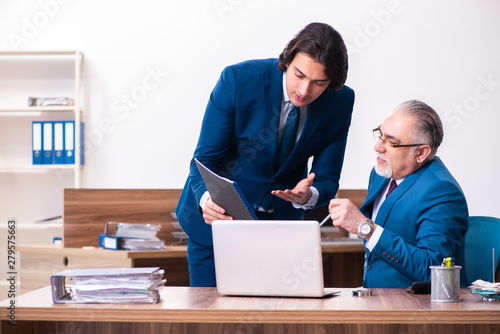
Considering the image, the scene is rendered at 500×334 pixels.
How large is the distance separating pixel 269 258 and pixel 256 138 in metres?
0.59

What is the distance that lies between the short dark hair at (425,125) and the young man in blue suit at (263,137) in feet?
0.75

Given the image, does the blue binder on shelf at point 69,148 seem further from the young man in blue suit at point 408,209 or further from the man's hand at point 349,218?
the man's hand at point 349,218

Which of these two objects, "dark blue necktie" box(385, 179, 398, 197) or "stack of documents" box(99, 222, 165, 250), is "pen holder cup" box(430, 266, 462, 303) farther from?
"stack of documents" box(99, 222, 165, 250)

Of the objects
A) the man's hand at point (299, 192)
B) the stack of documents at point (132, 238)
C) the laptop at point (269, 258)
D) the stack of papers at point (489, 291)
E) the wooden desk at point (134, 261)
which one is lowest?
the wooden desk at point (134, 261)

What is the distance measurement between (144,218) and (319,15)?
7.49 feet

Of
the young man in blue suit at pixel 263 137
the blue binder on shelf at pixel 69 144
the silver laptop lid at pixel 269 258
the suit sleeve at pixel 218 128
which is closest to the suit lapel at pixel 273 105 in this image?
the young man in blue suit at pixel 263 137

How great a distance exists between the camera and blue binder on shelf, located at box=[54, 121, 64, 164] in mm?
4438

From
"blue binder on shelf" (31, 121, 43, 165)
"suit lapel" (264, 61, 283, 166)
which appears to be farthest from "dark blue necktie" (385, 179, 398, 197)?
"blue binder on shelf" (31, 121, 43, 165)

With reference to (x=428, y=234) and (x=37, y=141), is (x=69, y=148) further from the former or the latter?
(x=428, y=234)

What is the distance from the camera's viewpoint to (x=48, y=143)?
4469 mm

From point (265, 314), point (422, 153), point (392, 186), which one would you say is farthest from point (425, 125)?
point (265, 314)

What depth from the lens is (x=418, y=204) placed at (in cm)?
175

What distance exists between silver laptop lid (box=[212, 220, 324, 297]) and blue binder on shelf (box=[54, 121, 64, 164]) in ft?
10.9

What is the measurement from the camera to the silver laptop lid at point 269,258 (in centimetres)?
135
